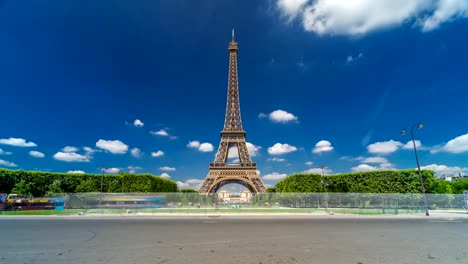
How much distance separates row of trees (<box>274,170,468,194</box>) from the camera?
133 feet

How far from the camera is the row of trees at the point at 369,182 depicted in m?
40.7

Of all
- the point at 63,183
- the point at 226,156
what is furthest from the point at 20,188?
the point at 226,156

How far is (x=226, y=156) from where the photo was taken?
6062 centimetres

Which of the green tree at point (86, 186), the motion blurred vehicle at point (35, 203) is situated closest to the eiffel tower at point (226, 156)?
the green tree at point (86, 186)

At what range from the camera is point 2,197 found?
98.7 feet

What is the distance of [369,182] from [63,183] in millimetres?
55464

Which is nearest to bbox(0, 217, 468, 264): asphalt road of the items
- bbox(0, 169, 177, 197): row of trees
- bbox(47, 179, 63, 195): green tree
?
bbox(0, 169, 177, 197): row of trees

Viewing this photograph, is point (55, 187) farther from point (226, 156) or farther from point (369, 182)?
point (369, 182)

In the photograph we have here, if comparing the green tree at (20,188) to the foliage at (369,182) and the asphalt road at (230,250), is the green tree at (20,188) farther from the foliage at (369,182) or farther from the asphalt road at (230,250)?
the foliage at (369,182)

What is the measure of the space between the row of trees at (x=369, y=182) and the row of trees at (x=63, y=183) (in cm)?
3208

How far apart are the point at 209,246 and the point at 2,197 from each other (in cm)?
3515

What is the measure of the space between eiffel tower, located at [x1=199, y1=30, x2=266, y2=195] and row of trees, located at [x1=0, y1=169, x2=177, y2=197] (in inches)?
527

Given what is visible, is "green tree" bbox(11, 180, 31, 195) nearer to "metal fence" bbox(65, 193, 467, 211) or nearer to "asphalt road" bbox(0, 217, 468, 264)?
"metal fence" bbox(65, 193, 467, 211)

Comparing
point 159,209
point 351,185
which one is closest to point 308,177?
point 351,185
